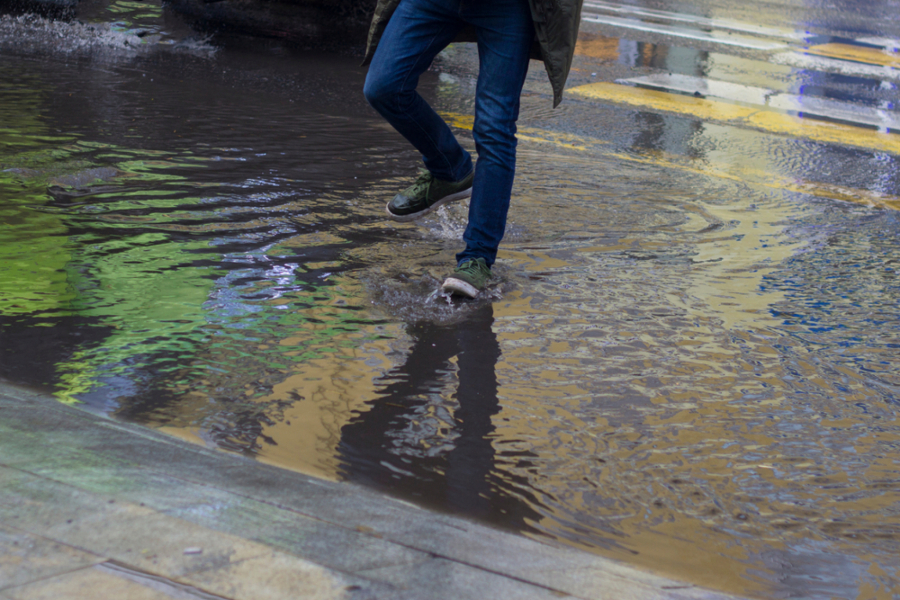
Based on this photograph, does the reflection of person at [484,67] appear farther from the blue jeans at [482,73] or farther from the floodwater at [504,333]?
the floodwater at [504,333]

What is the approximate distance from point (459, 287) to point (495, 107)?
0.56 metres

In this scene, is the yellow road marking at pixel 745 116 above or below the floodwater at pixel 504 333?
above

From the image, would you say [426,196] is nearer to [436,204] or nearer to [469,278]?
[436,204]

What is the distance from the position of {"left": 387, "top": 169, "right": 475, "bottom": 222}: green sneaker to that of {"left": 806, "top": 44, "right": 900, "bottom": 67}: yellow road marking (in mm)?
8329

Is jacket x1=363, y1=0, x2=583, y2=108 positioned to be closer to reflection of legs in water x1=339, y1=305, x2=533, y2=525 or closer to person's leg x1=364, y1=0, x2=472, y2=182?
person's leg x1=364, y1=0, x2=472, y2=182

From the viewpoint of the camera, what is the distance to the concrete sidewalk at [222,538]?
1.11 m

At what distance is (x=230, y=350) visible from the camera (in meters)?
1.99

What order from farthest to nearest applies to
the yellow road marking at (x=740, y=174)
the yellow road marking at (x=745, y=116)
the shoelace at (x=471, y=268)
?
the yellow road marking at (x=745, y=116) → the yellow road marking at (x=740, y=174) → the shoelace at (x=471, y=268)

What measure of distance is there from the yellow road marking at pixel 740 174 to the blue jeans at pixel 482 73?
1.98 metres

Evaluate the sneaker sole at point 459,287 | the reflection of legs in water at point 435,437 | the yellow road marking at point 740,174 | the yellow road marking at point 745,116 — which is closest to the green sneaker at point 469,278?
the sneaker sole at point 459,287

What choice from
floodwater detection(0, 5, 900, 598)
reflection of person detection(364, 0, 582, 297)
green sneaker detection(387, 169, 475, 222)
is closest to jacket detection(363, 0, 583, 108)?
reflection of person detection(364, 0, 582, 297)

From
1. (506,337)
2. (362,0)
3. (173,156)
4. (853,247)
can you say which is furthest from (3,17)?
(853,247)

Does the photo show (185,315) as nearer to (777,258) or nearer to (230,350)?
(230,350)

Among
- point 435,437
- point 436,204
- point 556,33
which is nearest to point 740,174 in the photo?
point 436,204
